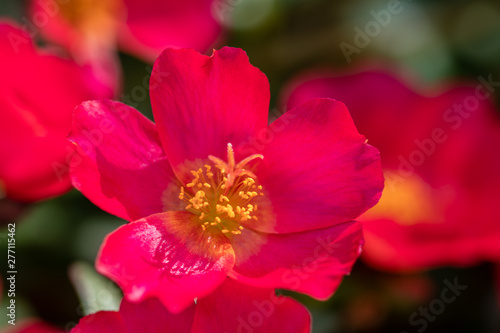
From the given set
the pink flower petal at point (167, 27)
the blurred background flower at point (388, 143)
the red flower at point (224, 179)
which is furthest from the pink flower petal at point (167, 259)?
the pink flower petal at point (167, 27)

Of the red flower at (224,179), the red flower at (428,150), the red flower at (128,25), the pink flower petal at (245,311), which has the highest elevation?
the red flower at (224,179)

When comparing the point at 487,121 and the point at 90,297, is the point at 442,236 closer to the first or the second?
the point at 487,121

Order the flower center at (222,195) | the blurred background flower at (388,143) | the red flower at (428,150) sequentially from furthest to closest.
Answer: the red flower at (428,150)
the blurred background flower at (388,143)
the flower center at (222,195)

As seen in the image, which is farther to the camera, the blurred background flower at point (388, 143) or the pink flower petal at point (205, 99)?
the blurred background flower at point (388, 143)

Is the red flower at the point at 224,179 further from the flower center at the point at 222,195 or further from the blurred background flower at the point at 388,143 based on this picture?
the blurred background flower at the point at 388,143

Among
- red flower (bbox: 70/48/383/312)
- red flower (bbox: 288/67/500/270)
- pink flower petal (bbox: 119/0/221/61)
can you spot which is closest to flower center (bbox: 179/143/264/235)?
red flower (bbox: 70/48/383/312)

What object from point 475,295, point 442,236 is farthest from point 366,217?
point 475,295

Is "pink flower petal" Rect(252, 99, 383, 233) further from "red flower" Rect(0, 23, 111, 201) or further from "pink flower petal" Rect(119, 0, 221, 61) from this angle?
"pink flower petal" Rect(119, 0, 221, 61)
